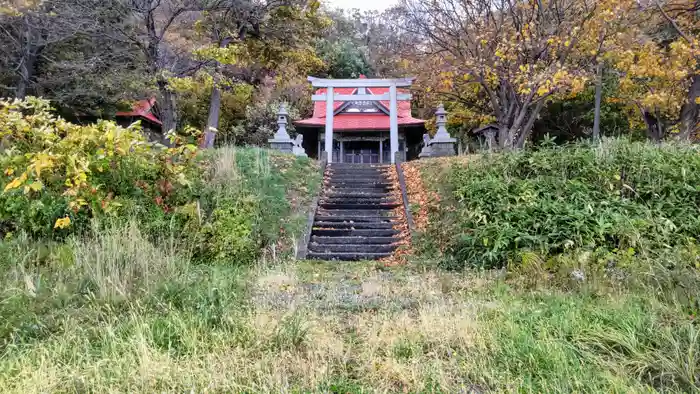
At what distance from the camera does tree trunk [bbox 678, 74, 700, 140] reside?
33.8ft

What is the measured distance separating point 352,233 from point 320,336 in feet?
15.8

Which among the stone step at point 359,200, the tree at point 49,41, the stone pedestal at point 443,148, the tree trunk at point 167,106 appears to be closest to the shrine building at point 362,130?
the stone pedestal at point 443,148

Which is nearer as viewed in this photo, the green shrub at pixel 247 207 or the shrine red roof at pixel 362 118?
the green shrub at pixel 247 207

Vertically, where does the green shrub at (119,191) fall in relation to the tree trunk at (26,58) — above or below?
below

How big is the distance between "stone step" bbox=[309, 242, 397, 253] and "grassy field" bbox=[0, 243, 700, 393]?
2.93 m

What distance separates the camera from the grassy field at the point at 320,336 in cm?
221

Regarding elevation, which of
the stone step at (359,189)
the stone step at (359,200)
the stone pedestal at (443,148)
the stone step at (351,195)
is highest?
the stone pedestal at (443,148)

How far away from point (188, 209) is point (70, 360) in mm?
3602

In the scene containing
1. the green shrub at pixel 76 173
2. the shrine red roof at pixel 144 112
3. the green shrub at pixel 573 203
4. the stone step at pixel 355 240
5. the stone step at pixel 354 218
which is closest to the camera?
the green shrub at pixel 573 203

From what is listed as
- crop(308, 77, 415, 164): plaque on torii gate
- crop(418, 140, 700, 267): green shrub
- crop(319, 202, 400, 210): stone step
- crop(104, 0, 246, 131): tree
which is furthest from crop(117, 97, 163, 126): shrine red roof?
crop(418, 140, 700, 267): green shrub

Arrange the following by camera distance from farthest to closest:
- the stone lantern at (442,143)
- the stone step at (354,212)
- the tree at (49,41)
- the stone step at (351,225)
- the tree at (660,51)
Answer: the stone lantern at (442,143) → the tree at (49,41) → the tree at (660,51) → the stone step at (354,212) → the stone step at (351,225)

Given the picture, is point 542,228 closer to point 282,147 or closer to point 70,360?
point 70,360

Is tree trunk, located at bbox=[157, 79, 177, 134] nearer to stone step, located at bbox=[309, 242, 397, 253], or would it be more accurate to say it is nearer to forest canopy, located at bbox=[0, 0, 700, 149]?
forest canopy, located at bbox=[0, 0, 700, 149]

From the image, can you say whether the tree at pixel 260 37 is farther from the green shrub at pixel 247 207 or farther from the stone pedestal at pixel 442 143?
the stone pedestal at pixel 442 143
